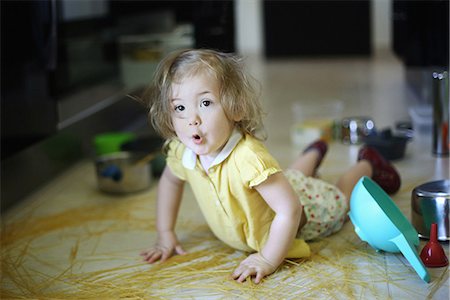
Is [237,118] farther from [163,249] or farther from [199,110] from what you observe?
[163,249]

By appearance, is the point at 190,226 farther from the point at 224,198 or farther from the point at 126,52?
the point at 126,52

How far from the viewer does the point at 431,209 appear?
5.21ft

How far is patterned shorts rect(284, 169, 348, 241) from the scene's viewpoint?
1655 millimetres

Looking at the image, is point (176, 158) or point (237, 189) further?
point (176, 158)

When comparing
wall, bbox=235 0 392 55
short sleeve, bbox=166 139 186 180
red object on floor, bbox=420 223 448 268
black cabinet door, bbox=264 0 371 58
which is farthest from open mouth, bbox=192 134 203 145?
wall, bbox=235 0 392 55

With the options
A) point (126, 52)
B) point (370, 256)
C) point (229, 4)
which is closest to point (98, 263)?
point (370, 256)

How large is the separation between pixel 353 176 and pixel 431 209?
1.07ft

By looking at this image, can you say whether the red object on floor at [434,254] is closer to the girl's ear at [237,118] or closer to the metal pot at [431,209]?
the metal pot at [431,209]

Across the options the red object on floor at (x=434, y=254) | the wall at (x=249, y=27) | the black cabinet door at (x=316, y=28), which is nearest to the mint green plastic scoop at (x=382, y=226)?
the red object on floor at (x=434, y=254)

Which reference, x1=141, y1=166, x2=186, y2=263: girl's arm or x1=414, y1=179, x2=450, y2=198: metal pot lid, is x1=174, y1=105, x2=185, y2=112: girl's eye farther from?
x1=414, y1=179, x2=450, y2=198: metal pot lid

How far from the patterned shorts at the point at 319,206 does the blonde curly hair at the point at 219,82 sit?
0.25 m

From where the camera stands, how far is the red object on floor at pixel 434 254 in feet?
4.84

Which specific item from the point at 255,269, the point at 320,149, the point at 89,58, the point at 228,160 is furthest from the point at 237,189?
the point at 89,58

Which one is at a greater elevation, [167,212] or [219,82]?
[219,82]
